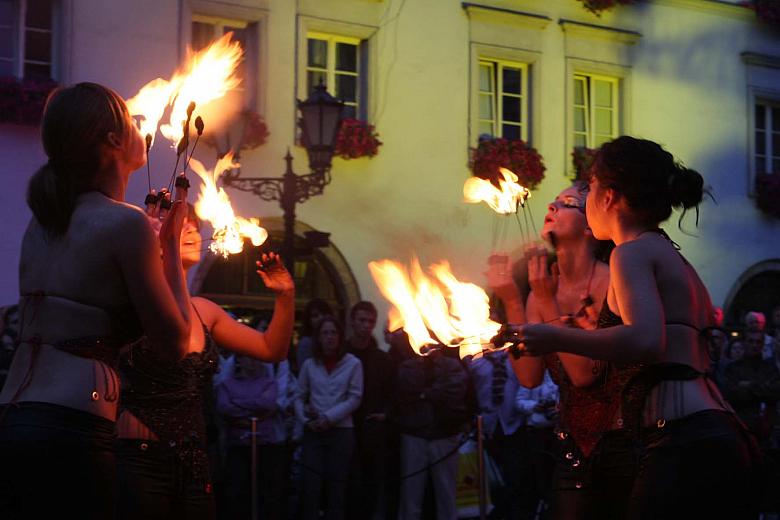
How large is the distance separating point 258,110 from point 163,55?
4.37ft

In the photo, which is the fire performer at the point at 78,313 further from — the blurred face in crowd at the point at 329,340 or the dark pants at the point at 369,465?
the dark pants at the point at 369,465

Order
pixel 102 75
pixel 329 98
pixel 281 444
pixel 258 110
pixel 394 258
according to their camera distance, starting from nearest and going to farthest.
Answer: pixel 281 444
pixel 329 98
pixel 102 75
pixel 258 110
pixel 394 258

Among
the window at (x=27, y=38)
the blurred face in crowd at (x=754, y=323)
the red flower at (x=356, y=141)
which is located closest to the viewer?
the blurred face in crowd at (x=754, y=323)

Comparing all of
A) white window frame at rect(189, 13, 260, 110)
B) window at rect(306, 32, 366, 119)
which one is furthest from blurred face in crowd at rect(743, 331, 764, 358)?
white window frame at rect(189, 13, 260, 110)

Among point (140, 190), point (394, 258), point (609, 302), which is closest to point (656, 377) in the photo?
point (609, 302)

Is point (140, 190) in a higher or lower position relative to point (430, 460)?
higher

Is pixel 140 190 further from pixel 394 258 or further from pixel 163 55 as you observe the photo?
pixel 394 258

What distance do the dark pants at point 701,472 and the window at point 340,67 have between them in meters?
12.4

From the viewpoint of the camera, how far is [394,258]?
638 inches

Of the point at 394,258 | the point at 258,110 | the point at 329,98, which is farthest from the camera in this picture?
the point at 394,258

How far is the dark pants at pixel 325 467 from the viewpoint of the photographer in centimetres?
988

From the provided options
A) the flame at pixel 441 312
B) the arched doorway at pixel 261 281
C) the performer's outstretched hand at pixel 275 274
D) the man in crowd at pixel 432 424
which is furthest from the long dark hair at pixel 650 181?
the arched doorway at pixel 261 281

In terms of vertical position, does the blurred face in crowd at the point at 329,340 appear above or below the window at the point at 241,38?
below

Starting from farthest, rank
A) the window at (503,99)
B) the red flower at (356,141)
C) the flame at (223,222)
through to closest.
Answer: the window at (503,99), the red flower at (356,141), the flame at (223,222)
